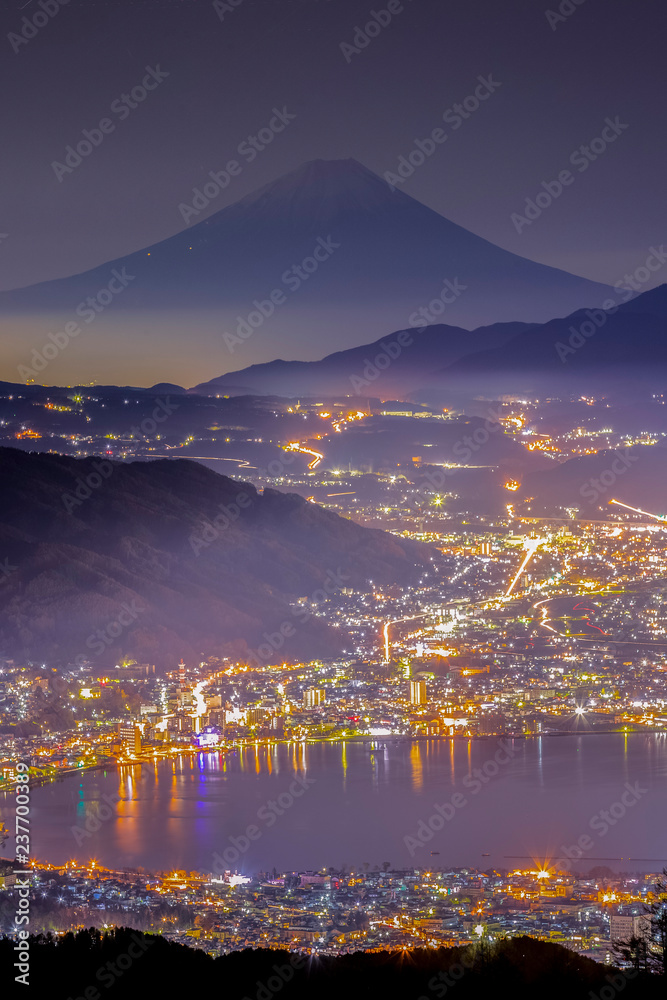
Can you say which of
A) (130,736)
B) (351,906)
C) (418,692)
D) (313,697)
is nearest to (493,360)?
(418,692)

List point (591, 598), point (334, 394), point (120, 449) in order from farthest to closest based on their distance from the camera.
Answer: point (334, 394)
point (120, 449)
point (591, 598)

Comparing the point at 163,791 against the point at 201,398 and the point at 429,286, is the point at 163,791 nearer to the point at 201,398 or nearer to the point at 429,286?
the point at 201,398

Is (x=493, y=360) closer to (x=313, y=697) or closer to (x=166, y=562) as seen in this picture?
(x=166, y=562)

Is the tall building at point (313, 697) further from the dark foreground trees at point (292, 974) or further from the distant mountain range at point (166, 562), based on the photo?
the dark foreground trees at point (292, 974)

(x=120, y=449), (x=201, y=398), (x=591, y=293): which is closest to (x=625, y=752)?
(x=120, y=449)

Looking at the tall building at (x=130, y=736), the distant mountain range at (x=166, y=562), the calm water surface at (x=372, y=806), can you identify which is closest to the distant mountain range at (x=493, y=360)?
the distant mountain range at (x=166, y=562)

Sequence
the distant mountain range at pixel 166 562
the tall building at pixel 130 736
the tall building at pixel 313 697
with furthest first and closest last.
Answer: the distant mountain range at pixel 166 562, the tall building at pixel 313 697, the tall building at pixel 130 736
